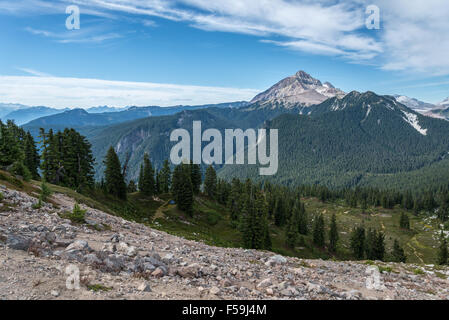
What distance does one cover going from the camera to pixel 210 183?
90.4 meters

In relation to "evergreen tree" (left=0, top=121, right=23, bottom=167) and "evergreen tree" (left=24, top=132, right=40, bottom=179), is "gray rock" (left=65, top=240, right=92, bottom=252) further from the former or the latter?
"evergreen tree" (left=24, top=132, right=40, bottom=179)

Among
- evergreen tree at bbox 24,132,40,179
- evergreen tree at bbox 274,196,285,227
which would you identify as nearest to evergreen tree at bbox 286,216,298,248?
evergreen tree at bbox 274,196,285,227

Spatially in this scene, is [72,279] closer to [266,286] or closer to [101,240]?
[101,240]

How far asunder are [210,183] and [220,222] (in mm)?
27595

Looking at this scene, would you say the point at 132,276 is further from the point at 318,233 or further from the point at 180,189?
the point at 318,233

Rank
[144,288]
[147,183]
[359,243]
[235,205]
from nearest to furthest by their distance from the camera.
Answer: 1. [144,288]
2. [147,183]
3. [235,205]
4. [359,243]

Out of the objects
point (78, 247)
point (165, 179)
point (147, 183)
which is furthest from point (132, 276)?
point (165, 179)

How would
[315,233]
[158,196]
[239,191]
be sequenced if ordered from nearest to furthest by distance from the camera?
1. [158,196]
2. [315,233]
3. [239,191]

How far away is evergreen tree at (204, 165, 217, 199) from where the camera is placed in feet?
294

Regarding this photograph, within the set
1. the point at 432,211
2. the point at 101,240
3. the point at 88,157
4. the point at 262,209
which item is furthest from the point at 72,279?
the point at 432,211

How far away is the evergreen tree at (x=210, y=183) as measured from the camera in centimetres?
8975

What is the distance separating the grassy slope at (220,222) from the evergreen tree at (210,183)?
20.8 ft

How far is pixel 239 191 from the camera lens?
81688 millimetres

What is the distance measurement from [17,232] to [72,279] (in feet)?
19.9
